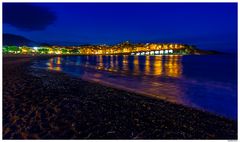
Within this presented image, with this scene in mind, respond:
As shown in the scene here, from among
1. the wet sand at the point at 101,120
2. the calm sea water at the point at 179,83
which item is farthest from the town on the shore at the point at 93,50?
the wet sand at the point at 101,120

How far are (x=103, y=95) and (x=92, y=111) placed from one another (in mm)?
1770

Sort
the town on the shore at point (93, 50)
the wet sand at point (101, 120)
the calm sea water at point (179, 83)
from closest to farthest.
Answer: the wet sand at point (101, 120) < the calm sea water at point (179, 83) < the town on the shore at point (93, 50)

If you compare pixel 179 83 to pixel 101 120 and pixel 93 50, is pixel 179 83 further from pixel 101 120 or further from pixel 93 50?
pixel 93 50

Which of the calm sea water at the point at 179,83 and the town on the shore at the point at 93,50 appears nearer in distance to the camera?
the calm sea water at the point at 179,83

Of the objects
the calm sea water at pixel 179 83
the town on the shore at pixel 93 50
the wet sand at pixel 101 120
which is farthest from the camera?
the town on the shore at pixel 93 50

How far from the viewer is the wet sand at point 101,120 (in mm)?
3973

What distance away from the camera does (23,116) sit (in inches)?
179

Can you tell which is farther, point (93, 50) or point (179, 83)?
point (93, 50)

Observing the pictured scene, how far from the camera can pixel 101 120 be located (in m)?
4.54

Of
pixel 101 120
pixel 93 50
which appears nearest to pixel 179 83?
pixel 101 120

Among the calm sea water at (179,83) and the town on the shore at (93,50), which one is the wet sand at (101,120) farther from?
the town on the shore at (93,50)

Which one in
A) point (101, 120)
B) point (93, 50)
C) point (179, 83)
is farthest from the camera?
point (93, 50)

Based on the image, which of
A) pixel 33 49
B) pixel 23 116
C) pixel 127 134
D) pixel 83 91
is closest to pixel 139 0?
pixel 127 134

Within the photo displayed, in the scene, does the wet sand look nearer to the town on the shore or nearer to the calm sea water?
the calm sea water
